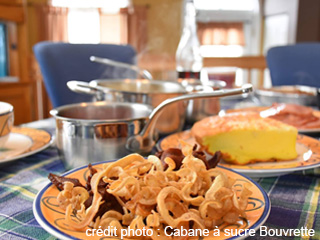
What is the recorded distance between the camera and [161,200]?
1.10ft

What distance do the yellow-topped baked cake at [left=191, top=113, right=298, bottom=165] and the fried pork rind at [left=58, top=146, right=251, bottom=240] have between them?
219mm

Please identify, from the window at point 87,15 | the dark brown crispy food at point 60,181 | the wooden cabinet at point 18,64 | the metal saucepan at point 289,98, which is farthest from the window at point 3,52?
the dark brown crispy food at point 60,181

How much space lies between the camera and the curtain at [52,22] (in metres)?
6.70

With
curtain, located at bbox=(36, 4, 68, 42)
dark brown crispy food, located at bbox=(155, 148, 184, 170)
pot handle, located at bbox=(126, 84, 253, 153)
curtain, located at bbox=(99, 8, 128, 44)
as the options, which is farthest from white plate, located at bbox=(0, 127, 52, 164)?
curtain, located at bbox=(36, 4, 68, 42)

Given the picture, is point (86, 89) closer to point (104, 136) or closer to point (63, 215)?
point (104, 136)

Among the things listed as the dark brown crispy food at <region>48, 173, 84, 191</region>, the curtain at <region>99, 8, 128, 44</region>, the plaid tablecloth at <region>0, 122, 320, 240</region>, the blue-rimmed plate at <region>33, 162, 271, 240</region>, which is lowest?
the plaid tablecloth at <region>0, 122, 320, 240</region>

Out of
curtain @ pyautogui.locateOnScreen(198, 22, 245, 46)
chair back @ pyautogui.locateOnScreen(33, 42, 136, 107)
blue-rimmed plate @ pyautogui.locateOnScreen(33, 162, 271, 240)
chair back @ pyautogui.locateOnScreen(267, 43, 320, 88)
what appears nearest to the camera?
blue-rimmed plate @ pyautogui.locateOnScreen(33, 162, 271, 240)

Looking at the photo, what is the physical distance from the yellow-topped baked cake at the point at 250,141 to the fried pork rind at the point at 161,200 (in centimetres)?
22

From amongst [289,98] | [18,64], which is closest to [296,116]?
[289,98]

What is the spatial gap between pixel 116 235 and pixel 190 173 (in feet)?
0.35

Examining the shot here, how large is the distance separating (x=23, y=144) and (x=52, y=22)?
663 centimetres

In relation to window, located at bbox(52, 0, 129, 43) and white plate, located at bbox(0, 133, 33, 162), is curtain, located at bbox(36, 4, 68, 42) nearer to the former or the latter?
window, located at bbox(52, 0, 129, 43)

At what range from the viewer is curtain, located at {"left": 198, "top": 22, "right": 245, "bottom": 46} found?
8.71 meters

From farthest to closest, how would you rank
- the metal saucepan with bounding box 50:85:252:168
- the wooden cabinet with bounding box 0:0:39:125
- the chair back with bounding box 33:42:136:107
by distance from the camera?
the wooden cabinet with bounding box 0:0:39:125 < the chair back with bounding box 33:42:136:107 < the metal saucepan with bounding box 50:85:252:168
